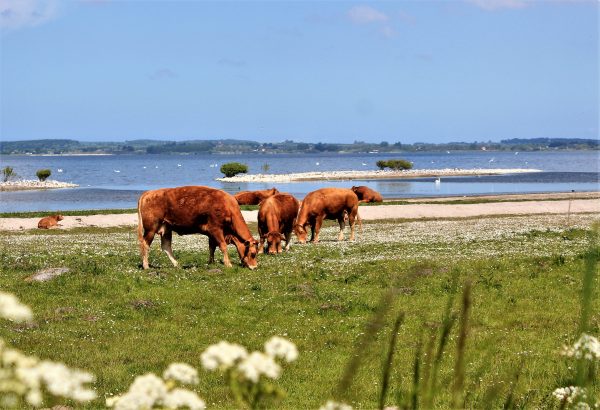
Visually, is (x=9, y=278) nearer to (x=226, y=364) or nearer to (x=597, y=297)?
(x=597, y=297)

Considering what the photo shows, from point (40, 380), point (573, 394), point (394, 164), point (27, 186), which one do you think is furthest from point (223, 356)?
point (394, 164)

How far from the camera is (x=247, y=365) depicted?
3301mm

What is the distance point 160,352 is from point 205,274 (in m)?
9.10

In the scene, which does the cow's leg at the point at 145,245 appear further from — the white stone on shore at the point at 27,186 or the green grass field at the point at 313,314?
the white stone on shore at the point at 27,186

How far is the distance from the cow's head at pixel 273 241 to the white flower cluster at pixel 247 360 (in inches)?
1113

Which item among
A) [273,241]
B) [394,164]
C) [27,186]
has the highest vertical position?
[273,241]

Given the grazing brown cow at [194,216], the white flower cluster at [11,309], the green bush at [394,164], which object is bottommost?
the green bush at [394,164]

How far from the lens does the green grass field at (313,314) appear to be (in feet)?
42.4

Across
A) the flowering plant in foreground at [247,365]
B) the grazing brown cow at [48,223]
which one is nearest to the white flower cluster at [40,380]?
the flowering plant in foreground at [247,365]

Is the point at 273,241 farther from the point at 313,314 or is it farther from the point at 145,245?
the point at 313,314

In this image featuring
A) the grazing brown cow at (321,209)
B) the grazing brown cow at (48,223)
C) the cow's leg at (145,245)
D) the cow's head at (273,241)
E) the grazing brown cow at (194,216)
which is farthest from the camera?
the grazing brown cow at (48,223)

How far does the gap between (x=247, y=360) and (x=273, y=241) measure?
29.0 metres

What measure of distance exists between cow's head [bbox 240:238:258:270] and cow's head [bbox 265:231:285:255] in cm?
513

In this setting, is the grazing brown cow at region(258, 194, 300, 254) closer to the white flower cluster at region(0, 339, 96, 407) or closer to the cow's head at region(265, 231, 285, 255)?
the cow's head at region(265, 231, 285, 255)
